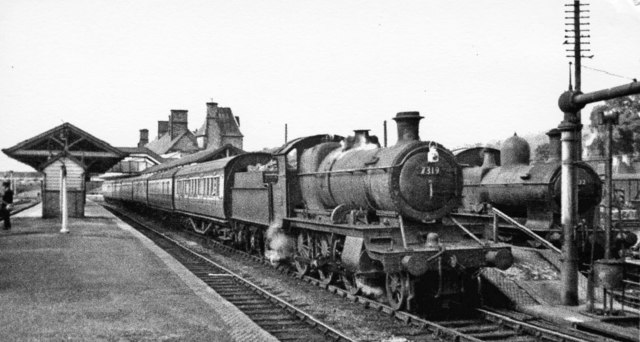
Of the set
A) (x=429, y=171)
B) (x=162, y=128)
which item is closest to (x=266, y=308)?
(x=429, y=171)

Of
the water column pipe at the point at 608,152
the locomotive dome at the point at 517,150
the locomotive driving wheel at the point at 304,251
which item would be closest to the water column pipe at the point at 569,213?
the water column pipe at the point at 608,152

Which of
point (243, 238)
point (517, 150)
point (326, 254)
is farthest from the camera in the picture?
point (243, 238)

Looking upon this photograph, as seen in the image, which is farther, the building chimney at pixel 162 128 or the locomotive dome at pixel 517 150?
the building chimney at pixel 162 128

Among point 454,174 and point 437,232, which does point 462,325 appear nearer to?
point 437,232

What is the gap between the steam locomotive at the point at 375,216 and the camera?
30.8 feet

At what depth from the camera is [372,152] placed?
431 inches

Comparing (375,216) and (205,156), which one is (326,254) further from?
(205,156)

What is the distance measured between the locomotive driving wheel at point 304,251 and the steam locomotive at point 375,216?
0.07ft

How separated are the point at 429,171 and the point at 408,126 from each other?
90 cm

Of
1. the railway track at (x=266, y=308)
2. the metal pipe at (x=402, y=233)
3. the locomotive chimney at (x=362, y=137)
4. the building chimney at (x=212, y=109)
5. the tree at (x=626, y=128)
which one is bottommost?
the railway track at (x=266, y=308)

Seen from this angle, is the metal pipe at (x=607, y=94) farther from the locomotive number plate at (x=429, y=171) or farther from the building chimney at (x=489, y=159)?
the building chimney at (x=489, y=159)

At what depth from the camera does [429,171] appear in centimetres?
1003

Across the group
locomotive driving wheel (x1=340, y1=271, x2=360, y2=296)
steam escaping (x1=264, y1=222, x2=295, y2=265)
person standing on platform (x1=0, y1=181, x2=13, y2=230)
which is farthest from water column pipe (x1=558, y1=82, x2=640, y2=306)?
person standing on platform (x1=0, y1=181, x2=13, y2=230)

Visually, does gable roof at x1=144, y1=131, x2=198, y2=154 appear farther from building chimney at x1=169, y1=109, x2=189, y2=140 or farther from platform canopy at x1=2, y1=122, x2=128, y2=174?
platform canopy at x1=2, y1=122, x2=128, y2=174
